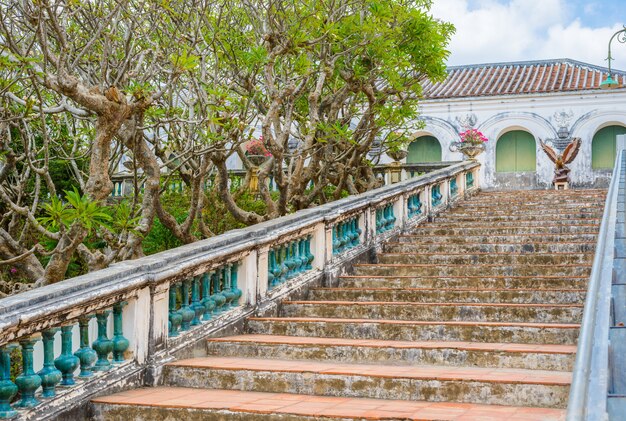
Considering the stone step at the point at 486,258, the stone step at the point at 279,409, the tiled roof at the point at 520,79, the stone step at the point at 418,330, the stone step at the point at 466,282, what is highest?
the tiled roof at the point at 520,79

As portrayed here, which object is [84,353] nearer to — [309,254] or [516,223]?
[309,254]

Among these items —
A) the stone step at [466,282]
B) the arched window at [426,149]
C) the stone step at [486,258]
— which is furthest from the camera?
the arched window at [426,149]

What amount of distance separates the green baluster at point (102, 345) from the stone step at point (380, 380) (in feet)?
1.98

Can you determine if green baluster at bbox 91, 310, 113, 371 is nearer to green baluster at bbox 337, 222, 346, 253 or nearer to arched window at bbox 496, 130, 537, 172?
green baluster at bbox 337, 222, 346, 253

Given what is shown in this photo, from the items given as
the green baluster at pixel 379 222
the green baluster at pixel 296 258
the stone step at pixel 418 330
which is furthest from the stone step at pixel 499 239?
the stone step at pixel 418 330

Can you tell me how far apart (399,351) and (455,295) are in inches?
75.2

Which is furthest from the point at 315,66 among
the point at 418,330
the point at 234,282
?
the point at 418,330

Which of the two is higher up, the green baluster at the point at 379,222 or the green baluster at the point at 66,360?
the green baluster at the point at 379,222

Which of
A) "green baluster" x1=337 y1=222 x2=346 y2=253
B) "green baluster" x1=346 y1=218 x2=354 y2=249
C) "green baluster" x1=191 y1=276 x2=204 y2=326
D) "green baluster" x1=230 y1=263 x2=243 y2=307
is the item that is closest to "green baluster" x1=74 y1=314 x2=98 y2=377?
"green baluster" x1=191 y1=276 x2=204 y2=326

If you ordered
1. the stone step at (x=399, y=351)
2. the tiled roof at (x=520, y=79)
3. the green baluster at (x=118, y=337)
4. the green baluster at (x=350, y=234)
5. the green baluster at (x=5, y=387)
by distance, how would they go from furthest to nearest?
the tiled roof at (x=520, y=79) → the green baluster at (x=350, y=234) → the stone step at (x=399, y=351) → the green baluster at (x=118, y=337) → the green baluster at (x=5, y=387)

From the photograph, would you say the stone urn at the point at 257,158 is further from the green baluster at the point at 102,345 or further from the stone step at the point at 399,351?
the green baluster at the point at 102,345

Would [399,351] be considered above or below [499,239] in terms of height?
below

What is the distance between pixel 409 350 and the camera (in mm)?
6426

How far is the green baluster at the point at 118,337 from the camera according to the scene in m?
6.03
